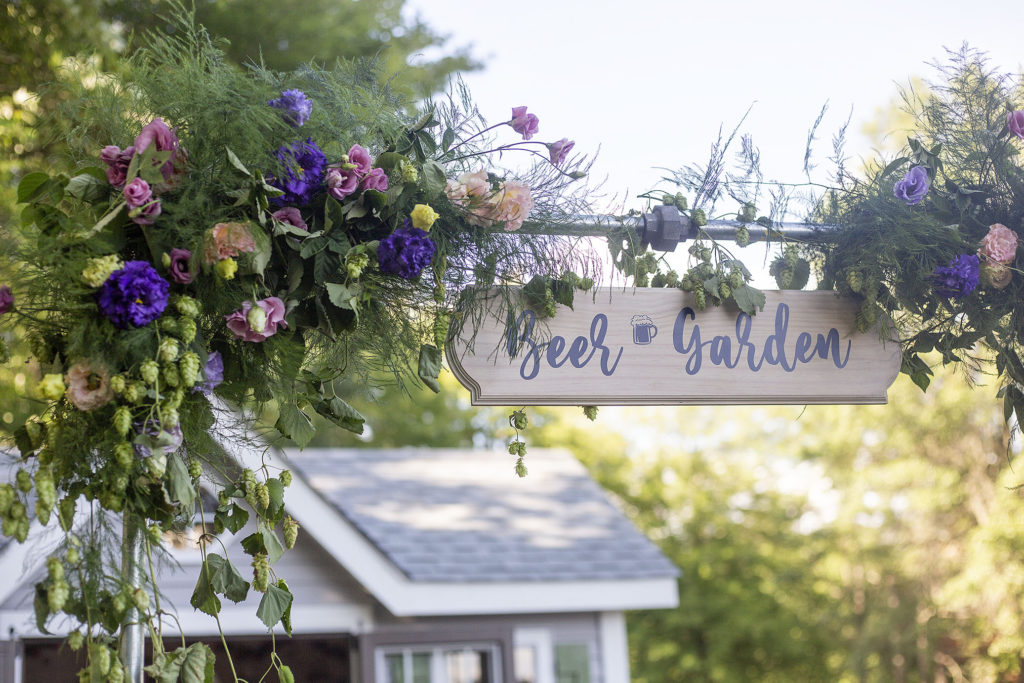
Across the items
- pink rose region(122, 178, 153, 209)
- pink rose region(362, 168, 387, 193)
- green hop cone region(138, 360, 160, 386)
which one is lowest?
green hop cone region(138, 360, 160, 386)

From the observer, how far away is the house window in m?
5.93

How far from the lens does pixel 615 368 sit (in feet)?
7.07

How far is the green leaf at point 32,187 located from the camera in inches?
66.5

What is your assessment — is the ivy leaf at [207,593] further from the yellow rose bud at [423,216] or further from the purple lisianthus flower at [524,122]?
the purple lisianthus flower at [524,122]

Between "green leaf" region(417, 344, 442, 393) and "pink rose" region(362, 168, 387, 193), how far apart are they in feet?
1.12

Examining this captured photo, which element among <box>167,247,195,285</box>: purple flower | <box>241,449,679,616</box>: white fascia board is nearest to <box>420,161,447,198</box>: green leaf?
A: <box>167,247,195,285</box>: purple flower

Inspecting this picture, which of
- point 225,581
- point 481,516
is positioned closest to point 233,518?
point 225,581

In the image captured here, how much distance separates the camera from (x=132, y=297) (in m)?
1.58

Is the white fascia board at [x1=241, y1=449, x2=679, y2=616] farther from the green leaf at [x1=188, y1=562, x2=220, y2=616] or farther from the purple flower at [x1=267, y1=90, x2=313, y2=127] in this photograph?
the purple flower at [x1=267, y1=90, x2=313, y2=127]

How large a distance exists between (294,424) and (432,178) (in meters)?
0.56

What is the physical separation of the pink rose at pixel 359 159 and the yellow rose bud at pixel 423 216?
0.12m

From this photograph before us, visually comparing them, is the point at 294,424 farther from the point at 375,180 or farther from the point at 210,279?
the point at 375,180

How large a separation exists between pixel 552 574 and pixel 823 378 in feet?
15.2

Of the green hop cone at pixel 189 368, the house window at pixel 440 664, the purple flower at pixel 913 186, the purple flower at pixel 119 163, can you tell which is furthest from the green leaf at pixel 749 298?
the house window at pixel 440 664
